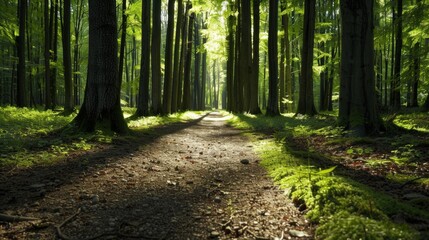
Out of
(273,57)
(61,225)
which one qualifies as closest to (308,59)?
(273,57)

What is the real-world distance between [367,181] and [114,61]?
A: 657 cm

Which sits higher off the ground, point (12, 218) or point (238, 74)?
point (238, 74)

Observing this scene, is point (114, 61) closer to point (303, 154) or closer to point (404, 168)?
point (303, 154)

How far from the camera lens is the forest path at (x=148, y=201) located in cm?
293

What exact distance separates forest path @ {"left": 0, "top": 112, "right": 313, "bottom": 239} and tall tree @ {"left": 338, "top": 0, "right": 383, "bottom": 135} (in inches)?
131

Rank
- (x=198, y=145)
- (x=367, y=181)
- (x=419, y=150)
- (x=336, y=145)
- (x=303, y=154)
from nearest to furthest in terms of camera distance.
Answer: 1. (x=367, y=181)
2. (x=419, y=150)
3. (x=303, y=154)
4. (x=336, y=145)
5. (x=198, y=145)

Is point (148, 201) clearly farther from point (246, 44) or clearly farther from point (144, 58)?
point (246, 44)

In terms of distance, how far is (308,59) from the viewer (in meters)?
15.4

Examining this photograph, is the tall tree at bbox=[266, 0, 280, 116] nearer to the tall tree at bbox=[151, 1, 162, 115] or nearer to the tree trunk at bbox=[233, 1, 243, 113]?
the tall tree at bbox=[151, 1, 162, 115]

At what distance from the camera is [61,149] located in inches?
243

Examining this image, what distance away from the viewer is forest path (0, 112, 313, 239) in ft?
9.60

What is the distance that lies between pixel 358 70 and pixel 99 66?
648 centimetres

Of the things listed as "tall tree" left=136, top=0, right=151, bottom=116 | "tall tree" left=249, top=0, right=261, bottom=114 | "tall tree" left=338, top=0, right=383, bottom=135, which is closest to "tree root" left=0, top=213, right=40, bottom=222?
"tall tree" left=338, top=0, right=383, bottom=135

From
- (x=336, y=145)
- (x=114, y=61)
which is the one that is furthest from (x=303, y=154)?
(x=114, y=61)
